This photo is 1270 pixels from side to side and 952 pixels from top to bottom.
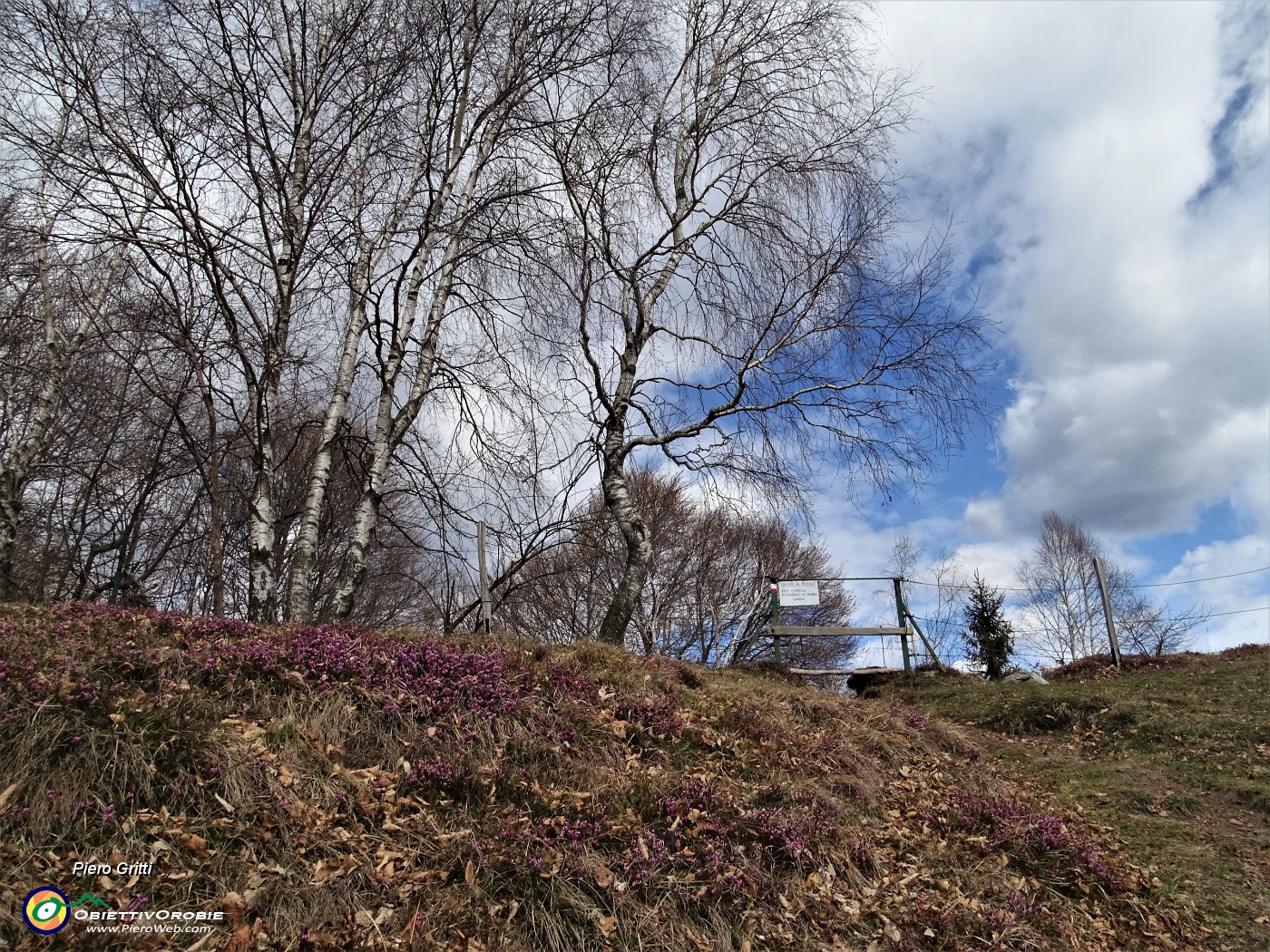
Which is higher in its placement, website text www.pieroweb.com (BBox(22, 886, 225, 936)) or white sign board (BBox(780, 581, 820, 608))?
white sign board (BBox(780, 581, 820, 608))

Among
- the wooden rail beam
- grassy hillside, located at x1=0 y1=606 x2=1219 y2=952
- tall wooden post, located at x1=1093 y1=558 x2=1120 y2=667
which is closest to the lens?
grassy hillside, located at x1=0 y1=606 x2=1219 y2=952

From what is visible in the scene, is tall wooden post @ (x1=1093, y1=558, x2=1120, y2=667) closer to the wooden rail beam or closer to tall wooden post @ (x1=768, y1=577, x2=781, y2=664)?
the wooden rail beam

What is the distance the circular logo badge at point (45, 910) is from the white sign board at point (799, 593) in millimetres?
11032

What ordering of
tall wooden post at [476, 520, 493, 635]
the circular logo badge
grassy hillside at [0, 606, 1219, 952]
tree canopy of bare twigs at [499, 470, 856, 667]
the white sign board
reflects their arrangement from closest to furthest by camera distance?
the circular logo badge
grassy hillside at [0, 606, 1219, 952]
tall wooden post at [476, 520, 493, 635]
the white sign board
tree canopy of bare twigs at [499, 470, 856, 667]

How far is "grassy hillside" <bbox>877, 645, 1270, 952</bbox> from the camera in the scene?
4898 millimetres

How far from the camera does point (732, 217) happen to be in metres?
9.31

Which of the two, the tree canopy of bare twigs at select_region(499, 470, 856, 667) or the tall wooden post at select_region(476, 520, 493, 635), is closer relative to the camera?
the tall wooden post at select_region(476, 520, 493, 635)

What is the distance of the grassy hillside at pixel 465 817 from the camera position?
3.13 m

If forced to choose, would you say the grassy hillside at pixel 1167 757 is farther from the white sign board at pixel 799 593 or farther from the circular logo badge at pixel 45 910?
the circular logo badge at pixel 45 910

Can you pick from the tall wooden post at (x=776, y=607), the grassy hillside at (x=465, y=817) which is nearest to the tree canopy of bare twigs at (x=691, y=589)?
the tall wooden post at (x=776, y=607)

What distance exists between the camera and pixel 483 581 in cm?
850

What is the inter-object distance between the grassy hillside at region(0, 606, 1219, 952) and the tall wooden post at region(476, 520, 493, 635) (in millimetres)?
2215

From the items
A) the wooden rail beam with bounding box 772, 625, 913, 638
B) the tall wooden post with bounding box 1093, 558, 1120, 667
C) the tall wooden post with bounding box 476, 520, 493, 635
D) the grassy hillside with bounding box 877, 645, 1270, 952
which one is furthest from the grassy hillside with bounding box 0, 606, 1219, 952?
the tall wooden post with bounding box 1093, 558, 1120, 667

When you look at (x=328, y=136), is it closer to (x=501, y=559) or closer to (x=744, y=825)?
(x=501, y=559)
